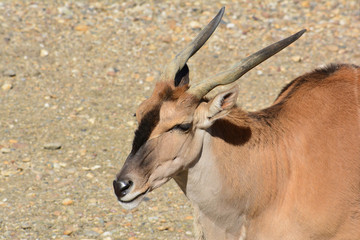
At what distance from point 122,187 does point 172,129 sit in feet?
2.02

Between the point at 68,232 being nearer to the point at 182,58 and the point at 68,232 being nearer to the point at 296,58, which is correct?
the point at 182,58

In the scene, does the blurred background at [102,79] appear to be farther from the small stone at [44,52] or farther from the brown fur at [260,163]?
the brown fur at [260,163]

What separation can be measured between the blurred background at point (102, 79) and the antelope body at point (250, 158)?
1834 mm

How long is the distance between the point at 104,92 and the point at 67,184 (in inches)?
101

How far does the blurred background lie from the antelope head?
2.18m

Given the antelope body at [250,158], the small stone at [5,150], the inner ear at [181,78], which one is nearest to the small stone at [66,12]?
the small stone at [5,150]

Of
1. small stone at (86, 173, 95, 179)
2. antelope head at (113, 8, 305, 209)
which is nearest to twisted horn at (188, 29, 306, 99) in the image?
antelope head at (113, 8, 305, 209)

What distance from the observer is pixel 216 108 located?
4746mm

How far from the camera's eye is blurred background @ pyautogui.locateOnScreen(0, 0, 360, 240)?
23.8 feet

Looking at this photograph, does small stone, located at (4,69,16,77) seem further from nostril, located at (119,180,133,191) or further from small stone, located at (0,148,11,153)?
nostril, located at (119,180,133,191)

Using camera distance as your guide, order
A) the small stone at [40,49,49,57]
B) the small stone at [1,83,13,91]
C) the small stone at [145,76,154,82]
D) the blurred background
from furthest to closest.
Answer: the small stone at [40,49,49,57] < the small stone at [145,76,154,82] < the small stone at [1,83,13,91] < the blurred background

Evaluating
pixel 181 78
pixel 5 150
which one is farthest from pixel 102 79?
pixel 181 78

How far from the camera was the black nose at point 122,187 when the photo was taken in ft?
15.5

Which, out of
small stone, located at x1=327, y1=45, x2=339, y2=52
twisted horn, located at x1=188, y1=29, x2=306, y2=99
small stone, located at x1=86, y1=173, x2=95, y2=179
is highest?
twisted horn, located at x1=188, y1=29, x2=306, y2=99
